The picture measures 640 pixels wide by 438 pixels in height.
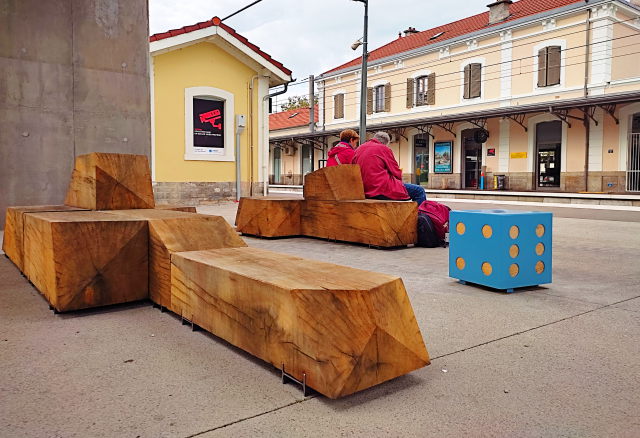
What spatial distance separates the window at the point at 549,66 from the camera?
872 inches

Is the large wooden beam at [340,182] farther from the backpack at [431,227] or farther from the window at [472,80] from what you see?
the window at [472,80]

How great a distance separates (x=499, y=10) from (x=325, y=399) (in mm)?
26883

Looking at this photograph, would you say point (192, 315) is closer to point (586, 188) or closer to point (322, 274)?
point (322, 274)

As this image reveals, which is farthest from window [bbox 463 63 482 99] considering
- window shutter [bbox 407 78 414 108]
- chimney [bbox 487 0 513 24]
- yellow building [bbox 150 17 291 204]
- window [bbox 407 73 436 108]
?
yellow building [bbox 150 17 291 204]

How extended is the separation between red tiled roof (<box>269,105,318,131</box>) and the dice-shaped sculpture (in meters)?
30.8

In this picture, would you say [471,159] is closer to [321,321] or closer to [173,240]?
[173,240]

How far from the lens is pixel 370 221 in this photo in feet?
21.2

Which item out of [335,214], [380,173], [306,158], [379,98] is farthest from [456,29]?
[335,214]

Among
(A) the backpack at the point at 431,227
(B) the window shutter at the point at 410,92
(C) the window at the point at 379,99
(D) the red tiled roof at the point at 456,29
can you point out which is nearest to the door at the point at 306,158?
(D) the red tiled roof at the point at 456,29

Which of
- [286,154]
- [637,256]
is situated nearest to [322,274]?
[637,256]

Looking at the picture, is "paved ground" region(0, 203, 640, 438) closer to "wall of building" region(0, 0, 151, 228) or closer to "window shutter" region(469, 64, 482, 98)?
"wall of building" region(0, 0, 151, 228)

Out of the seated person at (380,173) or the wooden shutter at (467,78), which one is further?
the wooden shutter at (467,78)

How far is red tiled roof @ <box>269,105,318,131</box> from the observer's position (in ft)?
117

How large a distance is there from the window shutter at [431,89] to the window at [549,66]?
5525mm
